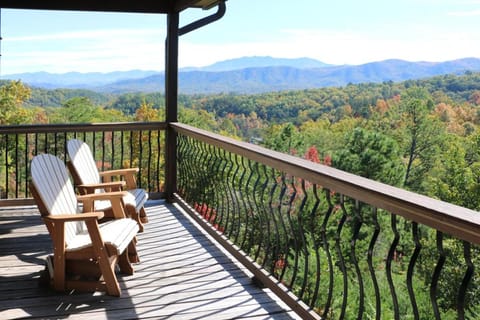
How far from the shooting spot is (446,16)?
171ft

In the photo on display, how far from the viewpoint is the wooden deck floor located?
3.31m

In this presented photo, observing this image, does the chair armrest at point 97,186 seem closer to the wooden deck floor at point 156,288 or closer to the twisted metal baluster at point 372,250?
the wooden deck floor at point 156,288

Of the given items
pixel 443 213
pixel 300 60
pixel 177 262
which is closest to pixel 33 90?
pixel 300 60

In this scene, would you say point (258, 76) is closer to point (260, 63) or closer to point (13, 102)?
point (260, 63)

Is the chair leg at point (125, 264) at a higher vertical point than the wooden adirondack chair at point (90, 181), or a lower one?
lower


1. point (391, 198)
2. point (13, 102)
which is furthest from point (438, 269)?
point (13, 102)

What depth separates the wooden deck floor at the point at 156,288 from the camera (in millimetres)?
3309

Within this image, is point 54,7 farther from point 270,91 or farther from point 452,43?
point 452,43

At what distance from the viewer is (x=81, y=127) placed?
6305mm

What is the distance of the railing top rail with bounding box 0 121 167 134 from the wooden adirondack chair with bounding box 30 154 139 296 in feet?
7.14

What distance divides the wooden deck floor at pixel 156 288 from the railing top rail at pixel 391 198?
0.89 metres

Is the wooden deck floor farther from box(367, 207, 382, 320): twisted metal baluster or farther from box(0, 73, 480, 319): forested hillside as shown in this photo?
box(0, 73, 480, 319): forested hillside

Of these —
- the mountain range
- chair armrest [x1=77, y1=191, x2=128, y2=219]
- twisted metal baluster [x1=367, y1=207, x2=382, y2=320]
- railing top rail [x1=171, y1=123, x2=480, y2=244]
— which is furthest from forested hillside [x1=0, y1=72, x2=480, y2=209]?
twisted metal baluster [x1=367, y1=207, x2=382, y2=320]

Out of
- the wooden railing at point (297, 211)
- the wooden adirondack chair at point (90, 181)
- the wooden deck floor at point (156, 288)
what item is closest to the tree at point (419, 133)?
the wooden railing at point (297, 211)
